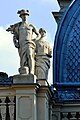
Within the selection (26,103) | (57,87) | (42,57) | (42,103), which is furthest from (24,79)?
(57,87)

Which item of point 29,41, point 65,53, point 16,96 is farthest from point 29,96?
point 65,53

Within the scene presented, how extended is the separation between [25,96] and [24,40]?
1979 millimetres

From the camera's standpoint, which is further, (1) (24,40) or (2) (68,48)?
(2) (68,48)

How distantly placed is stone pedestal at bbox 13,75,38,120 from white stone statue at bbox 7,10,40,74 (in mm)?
347

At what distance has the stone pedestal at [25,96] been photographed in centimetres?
2247

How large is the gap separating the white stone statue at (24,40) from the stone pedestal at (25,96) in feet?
1.14

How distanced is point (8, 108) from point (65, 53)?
20.5 ft

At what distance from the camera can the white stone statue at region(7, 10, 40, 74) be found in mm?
23078

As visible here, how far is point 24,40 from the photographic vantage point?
23.3 metres

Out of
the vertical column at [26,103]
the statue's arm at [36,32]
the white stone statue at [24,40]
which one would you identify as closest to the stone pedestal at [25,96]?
the vertical column at [26,103]

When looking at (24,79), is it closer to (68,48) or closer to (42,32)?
(42,32)

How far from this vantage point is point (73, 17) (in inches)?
1160

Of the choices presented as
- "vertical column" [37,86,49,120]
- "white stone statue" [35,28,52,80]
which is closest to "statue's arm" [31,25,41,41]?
"white stone statue" [35,28,52,80]

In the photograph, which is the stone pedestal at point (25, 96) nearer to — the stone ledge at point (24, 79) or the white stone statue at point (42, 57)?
the stone ledge at point (24, 79)
